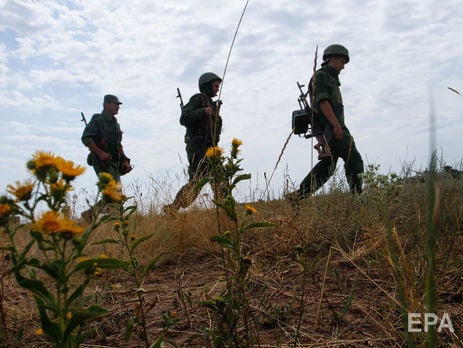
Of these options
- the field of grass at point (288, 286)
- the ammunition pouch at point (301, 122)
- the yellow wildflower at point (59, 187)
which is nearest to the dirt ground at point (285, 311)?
the field of grass at point (288, 286)

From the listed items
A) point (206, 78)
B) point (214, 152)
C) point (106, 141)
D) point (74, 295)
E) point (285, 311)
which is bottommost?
point (285, 311)

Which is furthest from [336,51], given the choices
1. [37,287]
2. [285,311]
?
[37,287]

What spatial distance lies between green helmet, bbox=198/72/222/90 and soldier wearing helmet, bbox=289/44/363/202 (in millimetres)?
1429

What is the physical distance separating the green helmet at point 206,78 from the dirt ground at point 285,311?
3812mm

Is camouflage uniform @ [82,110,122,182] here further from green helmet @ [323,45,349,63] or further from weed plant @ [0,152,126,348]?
weed plant @ [0,152,126,348]

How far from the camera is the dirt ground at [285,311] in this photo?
5.47ft

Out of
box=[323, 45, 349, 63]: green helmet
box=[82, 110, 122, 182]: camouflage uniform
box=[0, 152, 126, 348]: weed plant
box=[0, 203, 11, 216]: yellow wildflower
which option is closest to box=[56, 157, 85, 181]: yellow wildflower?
box=[0, 152, 126, 348]: weed plant

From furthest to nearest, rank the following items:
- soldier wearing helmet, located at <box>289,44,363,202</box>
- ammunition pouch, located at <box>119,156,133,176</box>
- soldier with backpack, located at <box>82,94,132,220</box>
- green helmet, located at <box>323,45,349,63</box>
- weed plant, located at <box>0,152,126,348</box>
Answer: ammunition pouch, located at <box>119,156,133,176</box> → soldier with backpack, located at <box>82,94,132,220</box> → green helmet, located at <box>323,45,349,63</box> → soldier wearing helmet, located at <box>289,44,363,202</box> → weed plant, located at <box>0,152,126,348</box>

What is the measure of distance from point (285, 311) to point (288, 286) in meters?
0.48

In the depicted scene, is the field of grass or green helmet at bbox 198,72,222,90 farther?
green helmet at bbox 198,72,222,90

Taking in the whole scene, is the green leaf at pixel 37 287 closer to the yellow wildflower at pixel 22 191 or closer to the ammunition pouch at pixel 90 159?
the yellow wildflower at pixel 22 191

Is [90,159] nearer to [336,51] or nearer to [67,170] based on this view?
[336,51]

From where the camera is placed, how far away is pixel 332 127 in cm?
534

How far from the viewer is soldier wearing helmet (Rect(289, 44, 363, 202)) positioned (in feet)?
17.3
